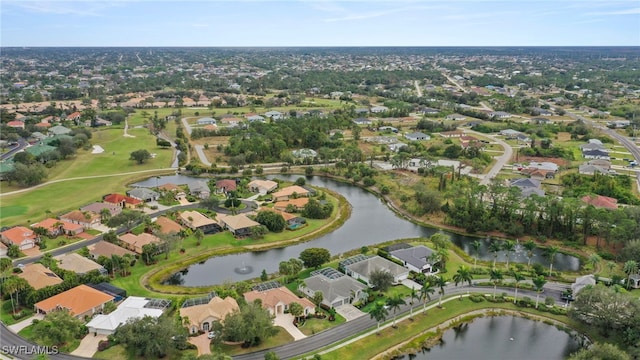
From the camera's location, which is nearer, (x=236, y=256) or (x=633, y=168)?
(x=236, y=256)

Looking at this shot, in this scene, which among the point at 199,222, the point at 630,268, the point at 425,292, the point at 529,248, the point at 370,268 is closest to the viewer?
the point at 425,292

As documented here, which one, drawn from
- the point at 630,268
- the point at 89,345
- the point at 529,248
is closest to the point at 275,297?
the point at 89,345

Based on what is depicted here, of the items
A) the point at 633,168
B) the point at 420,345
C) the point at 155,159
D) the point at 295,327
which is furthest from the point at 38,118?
the point at 633,168

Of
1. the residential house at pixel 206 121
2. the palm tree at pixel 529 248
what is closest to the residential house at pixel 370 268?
the palm tree at pixel 529 248

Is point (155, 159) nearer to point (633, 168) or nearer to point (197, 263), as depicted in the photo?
point (197, 263)

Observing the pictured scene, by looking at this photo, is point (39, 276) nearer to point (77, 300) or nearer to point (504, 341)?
point (77, 300)

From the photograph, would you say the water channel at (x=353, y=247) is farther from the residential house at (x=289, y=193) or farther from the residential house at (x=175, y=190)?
the residential house at (x=175, y=190)
